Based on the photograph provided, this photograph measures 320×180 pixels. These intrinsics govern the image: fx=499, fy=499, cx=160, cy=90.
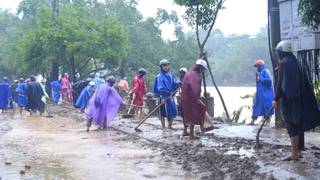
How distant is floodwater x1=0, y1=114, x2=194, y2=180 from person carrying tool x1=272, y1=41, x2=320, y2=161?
5.18 feet

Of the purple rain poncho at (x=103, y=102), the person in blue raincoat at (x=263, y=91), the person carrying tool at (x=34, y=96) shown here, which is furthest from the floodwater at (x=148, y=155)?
the person carrying tool at (x=34, y=96)

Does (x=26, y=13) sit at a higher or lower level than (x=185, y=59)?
higher

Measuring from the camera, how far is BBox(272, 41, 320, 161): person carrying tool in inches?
264

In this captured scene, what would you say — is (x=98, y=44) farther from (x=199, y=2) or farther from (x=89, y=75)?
(x=199, y=2)

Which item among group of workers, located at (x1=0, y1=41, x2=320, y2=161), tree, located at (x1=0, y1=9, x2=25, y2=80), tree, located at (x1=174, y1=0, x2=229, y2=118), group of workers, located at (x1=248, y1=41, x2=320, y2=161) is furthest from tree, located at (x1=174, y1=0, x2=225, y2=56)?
tree, located at (x1=0, y1=9, x2=25, y2=80)

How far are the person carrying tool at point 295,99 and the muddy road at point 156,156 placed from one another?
17.5 inches

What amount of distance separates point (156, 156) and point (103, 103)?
16.1 ft

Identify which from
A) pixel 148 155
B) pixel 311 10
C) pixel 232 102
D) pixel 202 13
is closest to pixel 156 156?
pixel 148 155

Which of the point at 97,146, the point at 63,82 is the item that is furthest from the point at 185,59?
the point at 97,146

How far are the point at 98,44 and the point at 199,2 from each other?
557 inches

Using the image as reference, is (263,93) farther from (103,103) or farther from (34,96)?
(34,96)

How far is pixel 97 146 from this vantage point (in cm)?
1040

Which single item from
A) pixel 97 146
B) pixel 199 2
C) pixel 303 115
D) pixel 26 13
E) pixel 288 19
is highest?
pixel 26 13

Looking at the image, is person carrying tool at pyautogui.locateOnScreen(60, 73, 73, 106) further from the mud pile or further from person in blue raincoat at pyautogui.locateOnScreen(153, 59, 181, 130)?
the mud pile
